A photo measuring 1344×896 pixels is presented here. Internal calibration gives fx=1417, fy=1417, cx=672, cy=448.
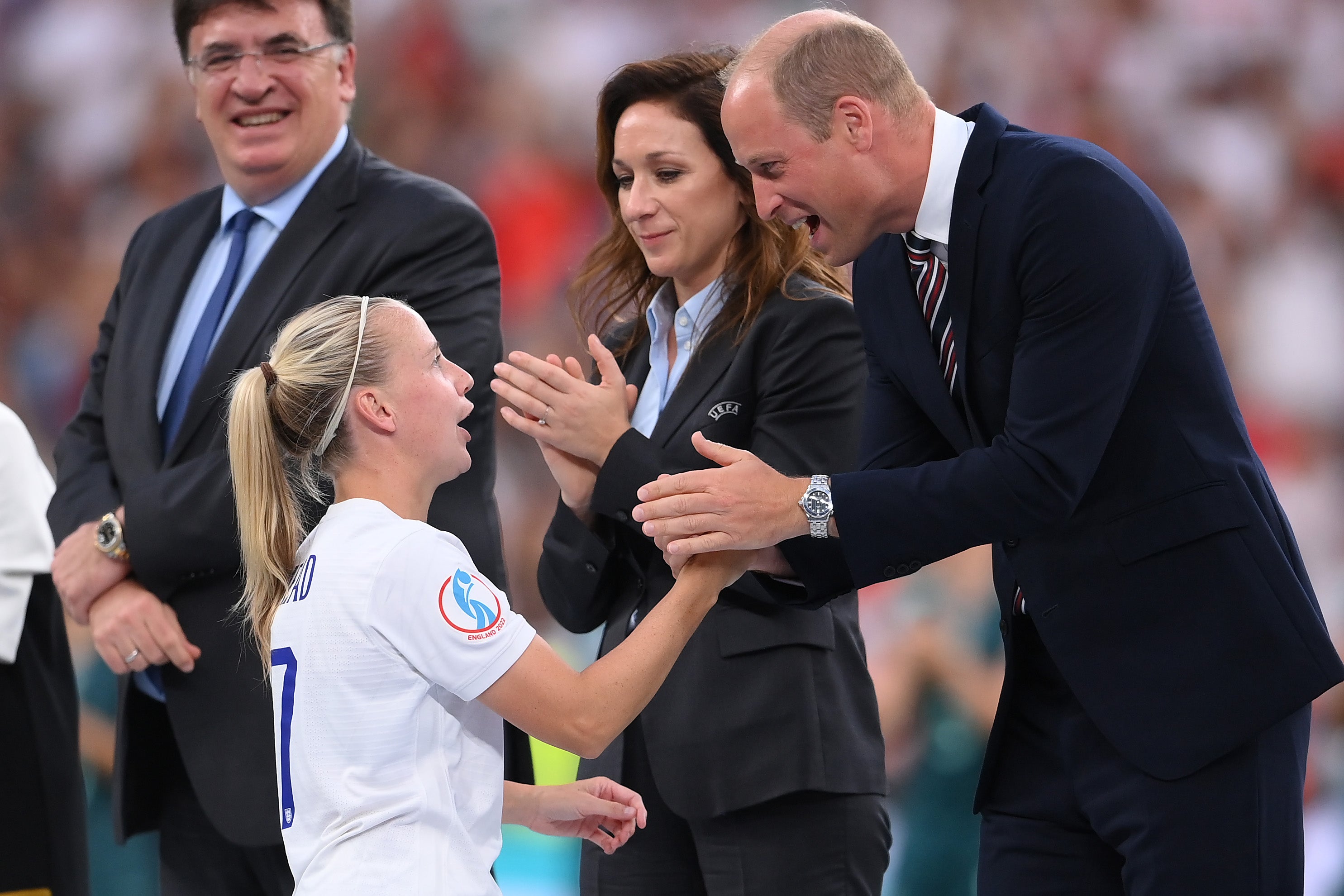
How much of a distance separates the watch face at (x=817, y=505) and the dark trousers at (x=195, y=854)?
1.37 meters

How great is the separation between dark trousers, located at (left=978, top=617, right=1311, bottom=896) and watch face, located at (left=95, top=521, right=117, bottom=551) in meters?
1.66

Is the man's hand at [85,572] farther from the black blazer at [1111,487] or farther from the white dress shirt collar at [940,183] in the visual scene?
the white dress shirt collar at [940,183]

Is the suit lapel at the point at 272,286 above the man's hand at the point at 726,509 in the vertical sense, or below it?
above

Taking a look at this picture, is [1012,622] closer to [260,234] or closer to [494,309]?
[494,309]

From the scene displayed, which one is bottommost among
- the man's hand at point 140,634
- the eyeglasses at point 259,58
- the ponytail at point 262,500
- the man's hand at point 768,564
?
the man's hand at point 140,634

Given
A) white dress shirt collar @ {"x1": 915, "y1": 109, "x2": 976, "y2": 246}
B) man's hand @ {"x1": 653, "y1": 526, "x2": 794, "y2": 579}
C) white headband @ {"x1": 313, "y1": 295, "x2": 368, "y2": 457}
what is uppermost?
white dress shirt collar @ {"x1": 915, "y1": 109, "x2": 976, "y2": 246}

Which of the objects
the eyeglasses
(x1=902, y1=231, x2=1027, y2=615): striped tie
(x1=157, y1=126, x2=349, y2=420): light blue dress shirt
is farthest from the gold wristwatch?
(x1=902, y1=231, x2=1027, y2=615): striped tie

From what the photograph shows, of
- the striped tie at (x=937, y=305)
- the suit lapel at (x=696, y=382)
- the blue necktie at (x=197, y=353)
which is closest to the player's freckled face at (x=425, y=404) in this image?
the suit lapel at (x=696, y=382)

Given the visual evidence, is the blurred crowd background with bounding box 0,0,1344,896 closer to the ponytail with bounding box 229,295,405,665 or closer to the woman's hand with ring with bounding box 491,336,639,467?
the woman's hand with ring with bounding box 491,336,639,467

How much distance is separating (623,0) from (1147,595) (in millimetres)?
3856

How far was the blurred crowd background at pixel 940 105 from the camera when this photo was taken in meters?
4.43

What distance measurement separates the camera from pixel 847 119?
215 cm

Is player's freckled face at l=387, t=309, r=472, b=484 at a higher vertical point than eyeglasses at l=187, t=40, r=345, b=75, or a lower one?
lower

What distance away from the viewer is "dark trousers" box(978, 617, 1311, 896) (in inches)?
74.8
